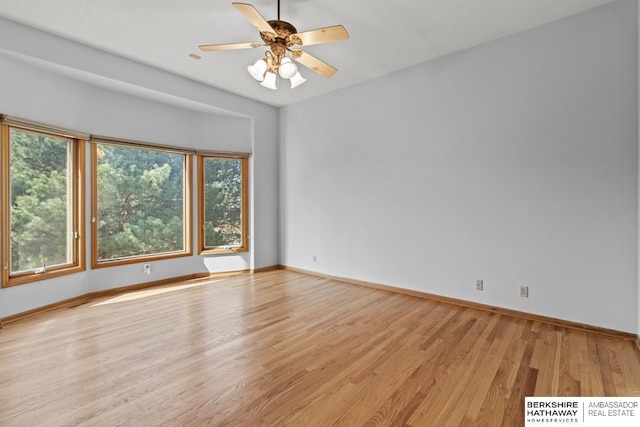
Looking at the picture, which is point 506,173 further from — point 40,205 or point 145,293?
point 40,205

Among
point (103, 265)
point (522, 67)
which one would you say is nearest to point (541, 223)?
point (522, 67)

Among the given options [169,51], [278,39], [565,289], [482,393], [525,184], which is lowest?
[482,393]

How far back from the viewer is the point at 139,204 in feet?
15.3

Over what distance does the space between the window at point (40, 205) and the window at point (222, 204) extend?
1.72 meters

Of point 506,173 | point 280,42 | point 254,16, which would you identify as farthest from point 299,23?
point 506,173

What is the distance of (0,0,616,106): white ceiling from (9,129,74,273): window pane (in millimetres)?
1307

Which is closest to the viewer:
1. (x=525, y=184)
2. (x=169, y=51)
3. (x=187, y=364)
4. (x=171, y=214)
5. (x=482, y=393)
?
(x=482, y=393)

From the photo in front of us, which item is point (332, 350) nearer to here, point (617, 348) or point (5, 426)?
point (5, 426)

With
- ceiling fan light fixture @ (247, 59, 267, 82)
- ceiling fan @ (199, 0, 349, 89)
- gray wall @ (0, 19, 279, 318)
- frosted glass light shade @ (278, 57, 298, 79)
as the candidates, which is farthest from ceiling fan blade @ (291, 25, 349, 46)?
gray wall @ (0, 19, 279, 318)

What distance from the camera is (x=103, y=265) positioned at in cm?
422

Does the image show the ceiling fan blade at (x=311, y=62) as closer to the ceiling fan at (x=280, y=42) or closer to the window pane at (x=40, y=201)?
the ceiling fan at (x=280, y=42)

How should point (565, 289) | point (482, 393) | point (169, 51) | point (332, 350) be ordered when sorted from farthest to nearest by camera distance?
1. point (169, 51)
2. point (565, 289)
3. point (332, 350)
4. point (482, 393)

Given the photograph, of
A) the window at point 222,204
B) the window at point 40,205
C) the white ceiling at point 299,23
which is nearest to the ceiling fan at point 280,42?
the white ceiling at point 299,23

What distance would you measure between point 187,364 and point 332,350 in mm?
1163
